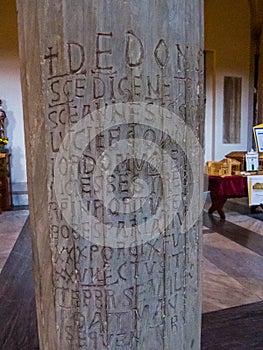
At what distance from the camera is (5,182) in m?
5.02

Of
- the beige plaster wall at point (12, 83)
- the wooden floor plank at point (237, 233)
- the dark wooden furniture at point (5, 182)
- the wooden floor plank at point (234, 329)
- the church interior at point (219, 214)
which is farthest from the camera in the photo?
the beige plaster wall at point (12, 83)

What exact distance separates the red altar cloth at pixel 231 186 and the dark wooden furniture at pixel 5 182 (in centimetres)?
285

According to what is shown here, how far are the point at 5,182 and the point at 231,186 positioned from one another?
10.1ft

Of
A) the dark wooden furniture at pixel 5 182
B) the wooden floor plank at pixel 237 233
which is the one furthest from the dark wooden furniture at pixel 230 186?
the dark wooden furniture at pixel 5 182

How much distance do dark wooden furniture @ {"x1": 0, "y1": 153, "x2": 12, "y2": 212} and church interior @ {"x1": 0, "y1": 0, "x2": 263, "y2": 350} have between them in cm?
2

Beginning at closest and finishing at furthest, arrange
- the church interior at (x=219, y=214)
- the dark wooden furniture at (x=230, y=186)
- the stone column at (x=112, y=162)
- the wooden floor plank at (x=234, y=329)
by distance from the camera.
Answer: the stone column at (x=112, y=162)
the wooden floor plank at (x=234, y=329)
the church interior at (x=219, y=214)
the dark wooden furniture at (x=230, y=186)

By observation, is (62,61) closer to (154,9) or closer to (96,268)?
(154,9)

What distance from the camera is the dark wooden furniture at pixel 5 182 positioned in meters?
4.89

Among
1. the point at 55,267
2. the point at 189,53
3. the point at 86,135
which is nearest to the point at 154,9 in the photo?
the point at 189,53

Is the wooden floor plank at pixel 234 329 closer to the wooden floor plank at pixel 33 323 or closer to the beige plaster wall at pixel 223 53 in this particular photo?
the wooden floor plank at pixel 33 323

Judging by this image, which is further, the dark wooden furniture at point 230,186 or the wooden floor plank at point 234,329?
the dark wooden furniture at point 230,186

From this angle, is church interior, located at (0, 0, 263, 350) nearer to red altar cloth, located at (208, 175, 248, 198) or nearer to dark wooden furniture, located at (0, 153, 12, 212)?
dark wooden furniture, located at (0, 153, 12, 212)

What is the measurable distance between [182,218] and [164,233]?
48 millimetres

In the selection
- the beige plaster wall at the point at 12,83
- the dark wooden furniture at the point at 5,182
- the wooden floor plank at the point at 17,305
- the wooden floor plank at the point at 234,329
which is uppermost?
the beige plaster wall at the point at 12,83
